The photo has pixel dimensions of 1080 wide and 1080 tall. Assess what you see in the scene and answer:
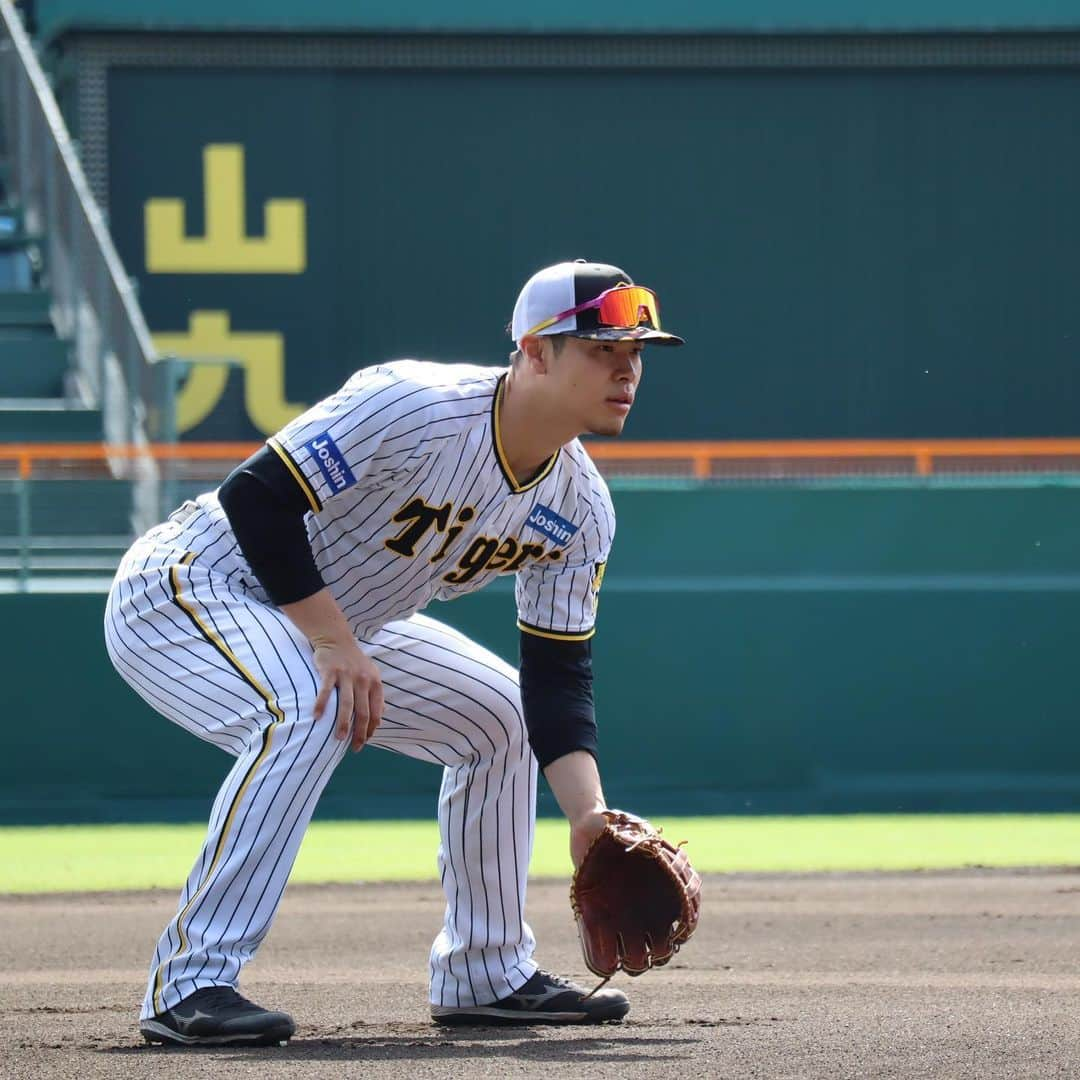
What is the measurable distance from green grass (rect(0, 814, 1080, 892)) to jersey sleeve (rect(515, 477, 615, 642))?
11.5 feet

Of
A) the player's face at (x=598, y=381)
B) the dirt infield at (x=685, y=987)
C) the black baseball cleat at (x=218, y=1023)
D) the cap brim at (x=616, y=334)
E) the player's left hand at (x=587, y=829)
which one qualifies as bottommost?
the dirt infield at (x=685, y=987)

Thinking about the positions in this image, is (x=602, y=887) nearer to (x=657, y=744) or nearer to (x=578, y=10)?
(x=657, y=744)

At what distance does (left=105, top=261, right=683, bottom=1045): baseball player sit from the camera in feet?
12.8

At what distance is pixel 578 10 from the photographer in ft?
45.2

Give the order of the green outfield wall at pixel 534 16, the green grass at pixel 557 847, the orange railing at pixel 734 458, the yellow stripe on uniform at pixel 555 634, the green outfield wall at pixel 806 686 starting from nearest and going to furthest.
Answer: the yellow stripe on uniform at pixel 555 634
the green grass at pixel 557 847
the green outfield wall at pixel 806 686
the orange railing at pixel 734 458
the green outfield wall at pixel 534 16

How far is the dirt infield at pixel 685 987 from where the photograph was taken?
3.69 metres

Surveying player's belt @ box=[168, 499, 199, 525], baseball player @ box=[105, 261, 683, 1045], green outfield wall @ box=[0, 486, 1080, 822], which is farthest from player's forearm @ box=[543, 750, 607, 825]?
green outfield wall @ box=[0, 486, 1080, 822]

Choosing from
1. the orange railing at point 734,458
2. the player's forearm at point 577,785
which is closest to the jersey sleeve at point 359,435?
the player's forearm at point 577,785

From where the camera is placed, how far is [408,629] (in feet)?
14.6

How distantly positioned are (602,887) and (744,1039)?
0.41m

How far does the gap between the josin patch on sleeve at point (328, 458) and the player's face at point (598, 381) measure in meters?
0.43

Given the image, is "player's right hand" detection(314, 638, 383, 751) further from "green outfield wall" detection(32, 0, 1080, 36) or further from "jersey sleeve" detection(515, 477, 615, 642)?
"green outfield wall" detection(32, 0, 1080, 36)

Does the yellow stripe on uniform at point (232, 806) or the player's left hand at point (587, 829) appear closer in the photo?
the yellow stripe on uniform at point (232, 806)

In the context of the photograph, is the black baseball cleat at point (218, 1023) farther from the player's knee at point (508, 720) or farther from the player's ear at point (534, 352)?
the player's ear at point (534, 352)
